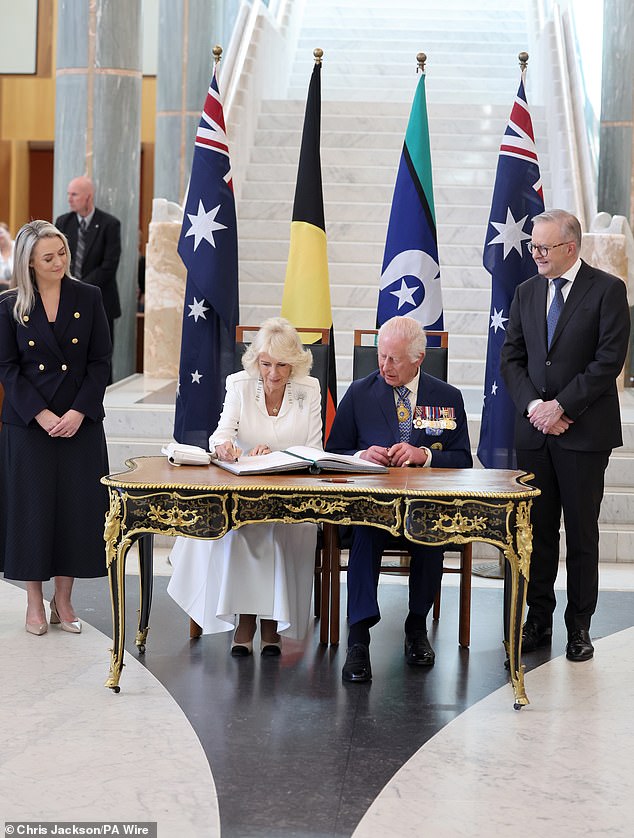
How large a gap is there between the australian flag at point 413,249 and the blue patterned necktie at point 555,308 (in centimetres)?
169

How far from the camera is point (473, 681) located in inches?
170

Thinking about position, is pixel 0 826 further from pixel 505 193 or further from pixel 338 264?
pixel 338 264

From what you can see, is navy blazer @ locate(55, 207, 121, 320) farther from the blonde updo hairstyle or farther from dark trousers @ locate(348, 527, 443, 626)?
dark trousers @ locate(348, 527, 443, 626)

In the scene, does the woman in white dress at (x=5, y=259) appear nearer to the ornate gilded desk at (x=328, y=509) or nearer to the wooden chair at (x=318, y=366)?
the wooden chair at (x=318, y=366)

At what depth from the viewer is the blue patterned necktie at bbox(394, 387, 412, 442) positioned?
468 centimetres

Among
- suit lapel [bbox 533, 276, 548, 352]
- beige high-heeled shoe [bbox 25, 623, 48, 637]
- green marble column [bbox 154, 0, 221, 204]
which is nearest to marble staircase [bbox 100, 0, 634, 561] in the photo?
green marble column [bbox 154, 0, 221, 204]

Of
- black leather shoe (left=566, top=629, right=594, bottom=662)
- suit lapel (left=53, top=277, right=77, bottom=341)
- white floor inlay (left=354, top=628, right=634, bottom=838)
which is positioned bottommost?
white floor inlay (left=354, top=628, right=634, bottom=838)

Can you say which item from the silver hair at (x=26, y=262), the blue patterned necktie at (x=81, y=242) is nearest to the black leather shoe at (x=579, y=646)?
the silver hair at (x=26, y=262)

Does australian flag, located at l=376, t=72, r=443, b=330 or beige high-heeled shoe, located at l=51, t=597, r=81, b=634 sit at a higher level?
australian flag, located at l=376, t=72, r=443, b=330

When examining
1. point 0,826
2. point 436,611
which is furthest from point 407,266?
point 0,826

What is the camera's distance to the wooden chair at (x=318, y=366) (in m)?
4.86

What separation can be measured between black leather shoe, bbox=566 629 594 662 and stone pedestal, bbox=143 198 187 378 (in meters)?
5.07

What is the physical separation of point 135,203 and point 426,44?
489cm

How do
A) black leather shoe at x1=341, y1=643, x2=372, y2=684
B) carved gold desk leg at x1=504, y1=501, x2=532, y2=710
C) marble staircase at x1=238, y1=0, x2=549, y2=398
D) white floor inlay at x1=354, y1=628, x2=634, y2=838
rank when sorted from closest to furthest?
white floor inlay at x1=354, y1=628, x2=634, y2=838 → carved gold desk leg at x1=504, y1=501, x2=532, y2=710 → black leather shoe at x1=341, y1=643, x2=372, y2=684 → marble staircase at x1=238, y1=0, x2=549, y2=398
